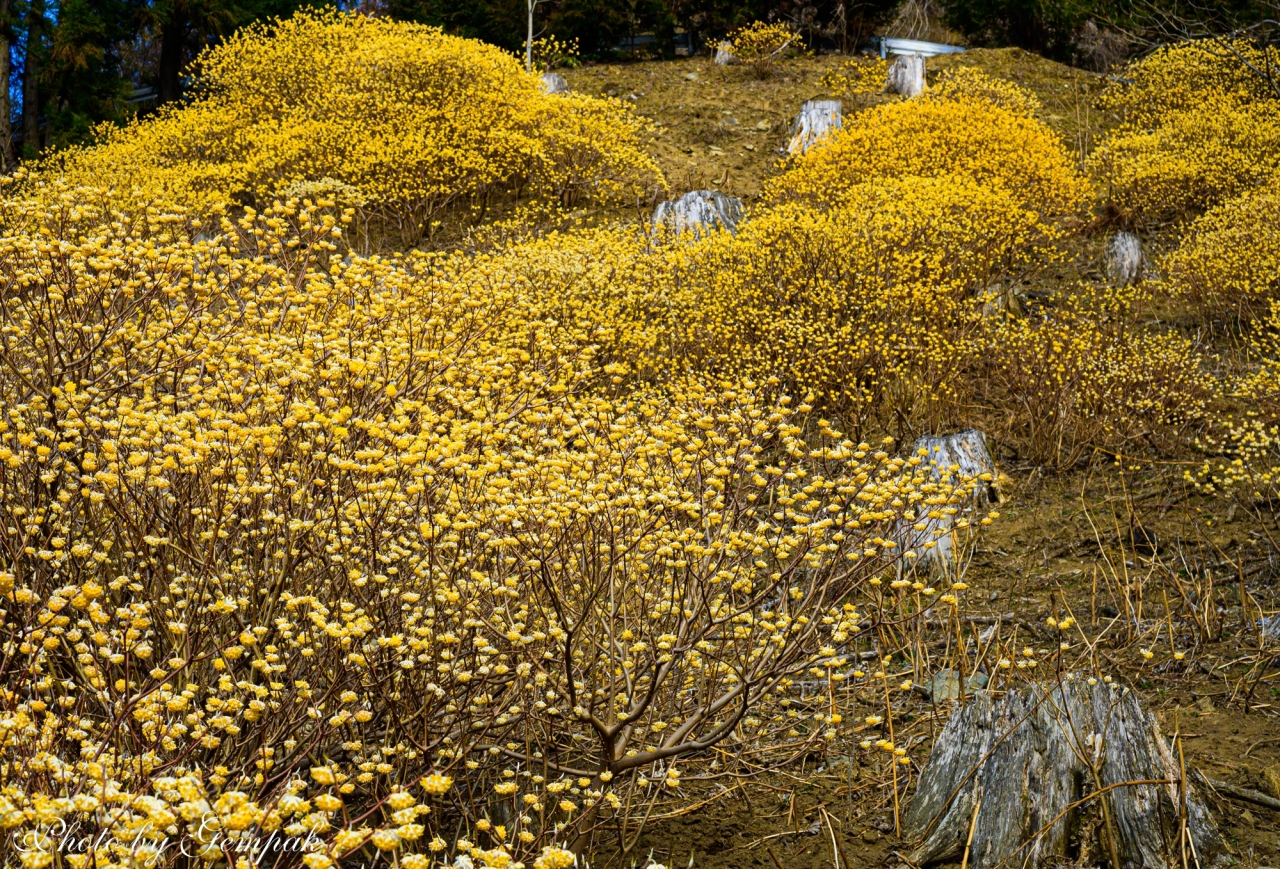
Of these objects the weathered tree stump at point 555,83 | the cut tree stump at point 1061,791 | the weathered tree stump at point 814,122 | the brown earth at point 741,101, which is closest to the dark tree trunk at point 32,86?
the weathered tree stump at point 555,83

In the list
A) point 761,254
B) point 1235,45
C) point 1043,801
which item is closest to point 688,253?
point 761,254

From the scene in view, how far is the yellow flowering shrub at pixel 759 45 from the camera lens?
17500 mm

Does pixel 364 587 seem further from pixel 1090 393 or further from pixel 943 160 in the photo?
pixel 943 160

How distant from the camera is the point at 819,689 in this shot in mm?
4016

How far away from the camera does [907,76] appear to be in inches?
619

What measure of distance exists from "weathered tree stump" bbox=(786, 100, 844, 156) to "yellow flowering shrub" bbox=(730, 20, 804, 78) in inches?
161

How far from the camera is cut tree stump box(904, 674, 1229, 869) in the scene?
2.74m

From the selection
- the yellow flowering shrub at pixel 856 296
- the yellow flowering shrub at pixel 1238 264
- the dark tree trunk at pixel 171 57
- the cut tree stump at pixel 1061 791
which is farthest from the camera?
the dark tree trunk at pixel 171 57

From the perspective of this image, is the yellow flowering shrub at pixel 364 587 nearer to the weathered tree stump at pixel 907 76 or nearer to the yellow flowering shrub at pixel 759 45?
the weathered tree stump at pixel 907 76

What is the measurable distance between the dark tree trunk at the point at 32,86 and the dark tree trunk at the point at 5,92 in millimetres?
345

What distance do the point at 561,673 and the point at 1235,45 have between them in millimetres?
14142

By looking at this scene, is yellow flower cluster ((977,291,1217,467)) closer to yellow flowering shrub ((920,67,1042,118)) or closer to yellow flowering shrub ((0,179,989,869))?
yellow flowering shrub ((0,179,989,869))

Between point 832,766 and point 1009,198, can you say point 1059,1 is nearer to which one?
point 1009,198

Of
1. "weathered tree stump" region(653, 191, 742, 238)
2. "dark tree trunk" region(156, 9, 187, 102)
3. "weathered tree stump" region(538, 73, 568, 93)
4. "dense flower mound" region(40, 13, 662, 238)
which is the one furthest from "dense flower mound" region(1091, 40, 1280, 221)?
"dark tree trunk" region(156, 9, 187, 102)
